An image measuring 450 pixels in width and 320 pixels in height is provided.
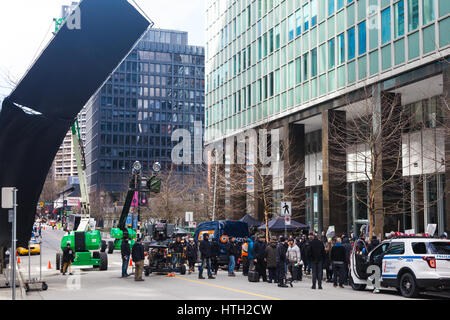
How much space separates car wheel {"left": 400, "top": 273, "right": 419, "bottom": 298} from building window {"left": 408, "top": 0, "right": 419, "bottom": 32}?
59.3ft

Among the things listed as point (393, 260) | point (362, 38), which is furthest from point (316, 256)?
point (362, 38)

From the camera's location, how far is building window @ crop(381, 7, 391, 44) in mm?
34000

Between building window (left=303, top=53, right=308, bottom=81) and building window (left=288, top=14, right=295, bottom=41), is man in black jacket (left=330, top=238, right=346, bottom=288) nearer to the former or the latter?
building window (left=303, top=53, right=308, bottom=81)

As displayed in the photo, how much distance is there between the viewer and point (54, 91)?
2050 centimetres

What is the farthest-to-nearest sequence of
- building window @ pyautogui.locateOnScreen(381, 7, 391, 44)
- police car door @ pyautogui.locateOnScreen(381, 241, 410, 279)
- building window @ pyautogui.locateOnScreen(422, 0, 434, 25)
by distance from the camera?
building window @ pyautogui.locateOnScreen(381, 7, 391, 44)
building window @ pyautogui.locateOnScreen(422, 0, 434, 25)
police car door @ pyautogui.locateOnScreen(381, 241, 410, 279)

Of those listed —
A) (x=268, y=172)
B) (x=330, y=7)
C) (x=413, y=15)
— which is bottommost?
(x=268, y=172)

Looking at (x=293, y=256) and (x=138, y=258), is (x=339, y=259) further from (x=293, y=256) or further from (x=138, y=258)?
(x=138, y=258)

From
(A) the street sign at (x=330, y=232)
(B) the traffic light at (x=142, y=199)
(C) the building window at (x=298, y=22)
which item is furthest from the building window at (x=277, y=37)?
(A) the street sign at (x=330, y=232)

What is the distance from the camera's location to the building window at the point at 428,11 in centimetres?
3031

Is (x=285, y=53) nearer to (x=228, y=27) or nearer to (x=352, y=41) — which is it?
(x=352, y=41)

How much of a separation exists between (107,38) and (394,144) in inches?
702

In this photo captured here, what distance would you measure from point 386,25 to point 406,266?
67.6 ft

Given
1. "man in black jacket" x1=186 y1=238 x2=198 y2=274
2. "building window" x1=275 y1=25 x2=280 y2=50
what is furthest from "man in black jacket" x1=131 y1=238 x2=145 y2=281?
"building window" x1=275 y1=25 x2=280 y2=50

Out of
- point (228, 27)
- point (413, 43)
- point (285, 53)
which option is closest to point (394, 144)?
point (413, 43)
